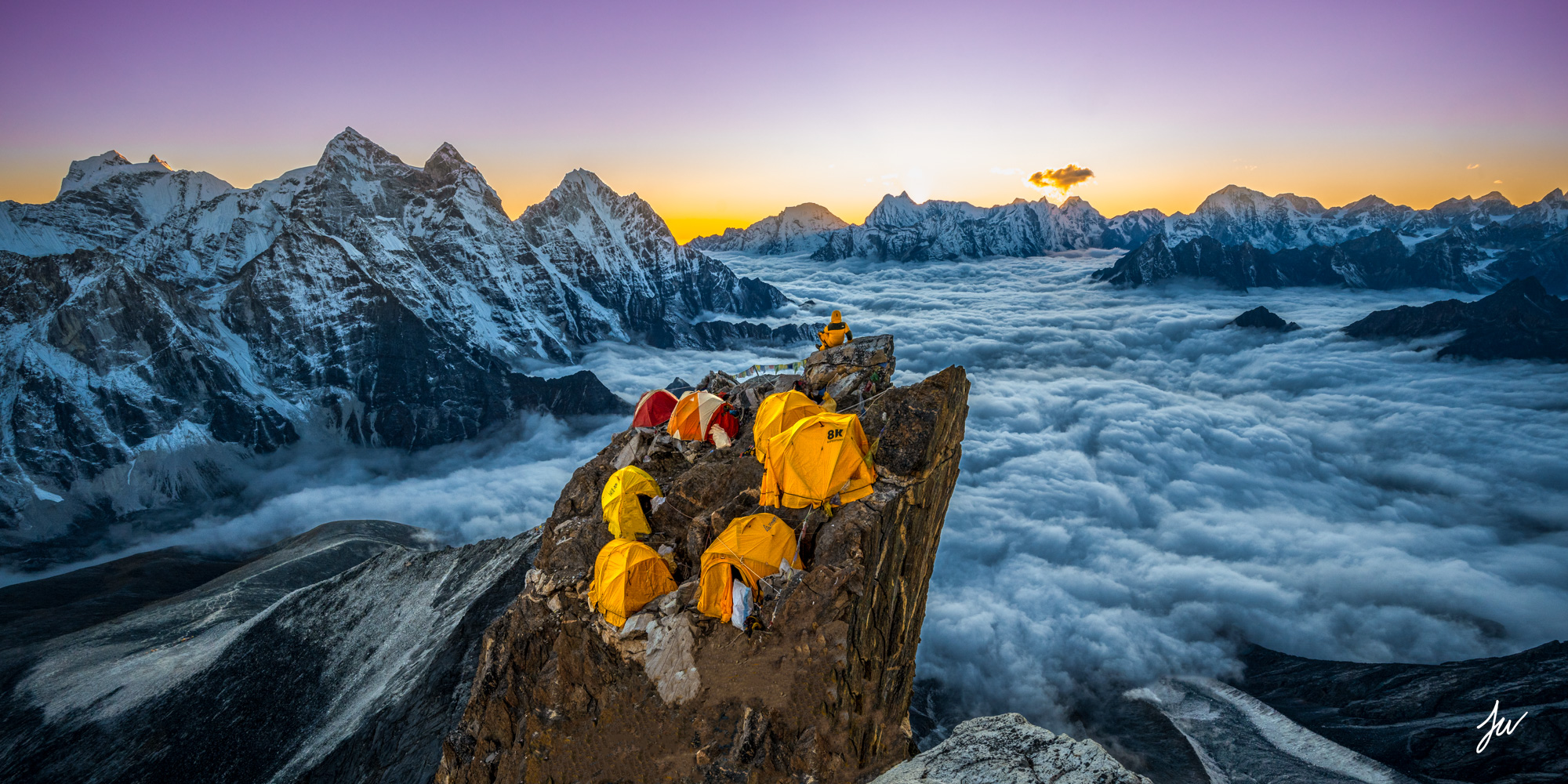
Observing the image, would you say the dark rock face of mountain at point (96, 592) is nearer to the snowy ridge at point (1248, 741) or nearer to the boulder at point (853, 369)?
the boulder at point (853, 369)

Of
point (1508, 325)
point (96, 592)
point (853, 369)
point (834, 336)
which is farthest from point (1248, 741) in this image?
point (1508, 325)

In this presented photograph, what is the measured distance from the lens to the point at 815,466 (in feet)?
62.8

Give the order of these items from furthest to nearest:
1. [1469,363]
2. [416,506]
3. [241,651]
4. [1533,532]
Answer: [1469,363] < [416,506] < [1533,532] < [241,651]

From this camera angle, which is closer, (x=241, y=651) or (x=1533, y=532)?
(x=241, y=651)

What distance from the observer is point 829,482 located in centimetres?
1909

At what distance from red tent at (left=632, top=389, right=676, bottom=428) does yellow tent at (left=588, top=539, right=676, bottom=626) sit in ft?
49.0

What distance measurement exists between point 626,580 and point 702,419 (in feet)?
36.4

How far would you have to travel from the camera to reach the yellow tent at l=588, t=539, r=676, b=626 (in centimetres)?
1861

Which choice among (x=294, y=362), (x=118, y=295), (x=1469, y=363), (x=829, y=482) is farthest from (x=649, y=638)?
(x=1469, y=363)

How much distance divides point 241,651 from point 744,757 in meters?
51.8

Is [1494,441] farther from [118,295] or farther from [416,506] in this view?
[118,295]

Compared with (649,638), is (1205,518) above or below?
below

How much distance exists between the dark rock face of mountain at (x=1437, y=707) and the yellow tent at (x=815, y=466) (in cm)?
5609
